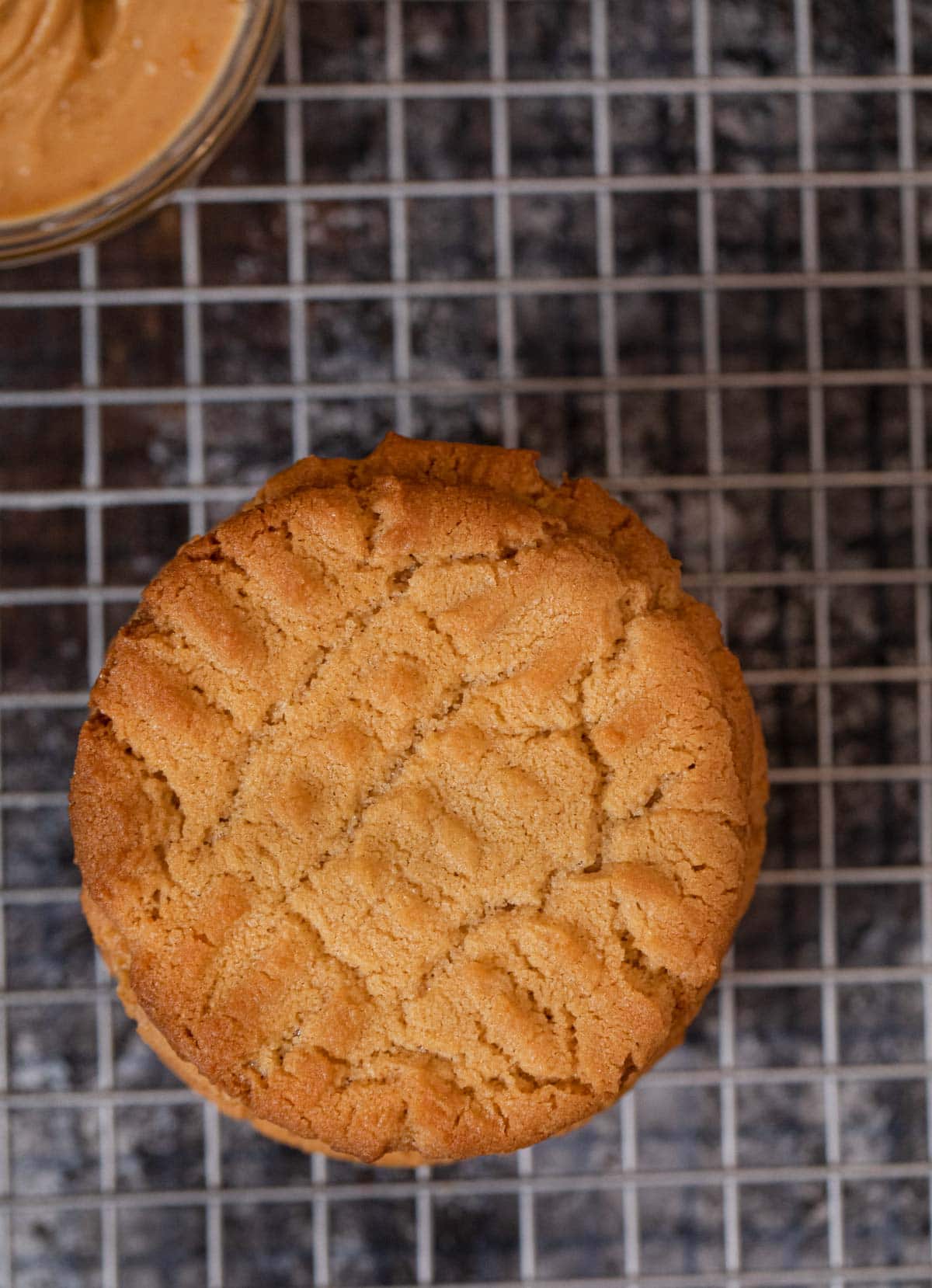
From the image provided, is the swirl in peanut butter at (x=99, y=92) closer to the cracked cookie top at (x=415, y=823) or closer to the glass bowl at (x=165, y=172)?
the glass bowl at (x=165, y=172)

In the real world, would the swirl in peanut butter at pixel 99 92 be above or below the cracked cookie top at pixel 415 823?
above

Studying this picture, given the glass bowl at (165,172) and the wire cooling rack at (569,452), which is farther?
the wire cooling rack at (569,452)

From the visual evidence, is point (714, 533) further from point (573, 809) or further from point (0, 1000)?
point (0, 1000)

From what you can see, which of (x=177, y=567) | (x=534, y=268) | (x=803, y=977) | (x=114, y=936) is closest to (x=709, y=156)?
(x=534, y=268)

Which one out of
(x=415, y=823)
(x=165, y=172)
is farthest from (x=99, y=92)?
(x=415, y=823)

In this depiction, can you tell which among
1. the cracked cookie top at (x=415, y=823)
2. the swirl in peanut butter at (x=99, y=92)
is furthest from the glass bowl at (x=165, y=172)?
the cracked cookie top at (x=415, y=823)

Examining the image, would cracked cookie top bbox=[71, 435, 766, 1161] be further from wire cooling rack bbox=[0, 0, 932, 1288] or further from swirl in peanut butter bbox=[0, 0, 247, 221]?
swirl in peanut butter bbox=[0, 0, 247, 221]

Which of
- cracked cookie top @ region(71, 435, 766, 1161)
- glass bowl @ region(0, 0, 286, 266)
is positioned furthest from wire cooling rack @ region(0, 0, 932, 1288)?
cracked cookie top @ region(71, 435, 766, 1161)
